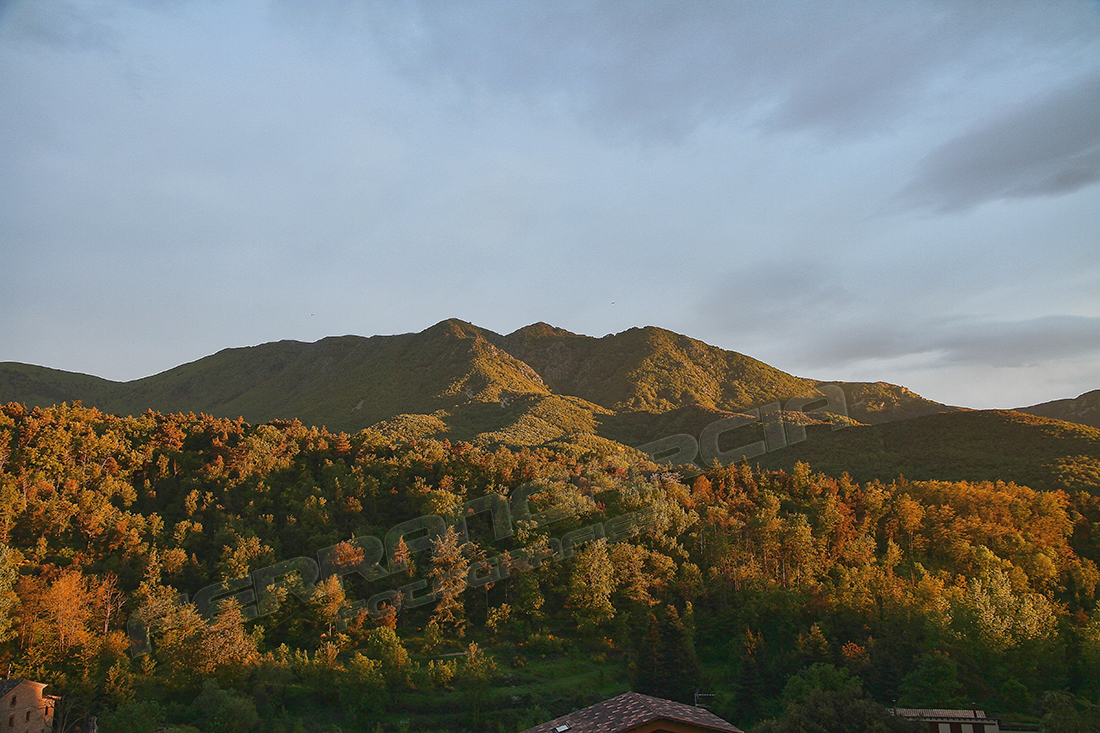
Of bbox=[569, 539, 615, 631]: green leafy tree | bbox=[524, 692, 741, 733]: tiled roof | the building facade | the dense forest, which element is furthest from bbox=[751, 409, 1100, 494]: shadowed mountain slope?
the building facade

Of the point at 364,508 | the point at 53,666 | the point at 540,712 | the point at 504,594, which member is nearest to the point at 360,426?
the point at 364,508

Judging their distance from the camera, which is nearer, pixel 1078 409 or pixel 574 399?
pixel 1078 409

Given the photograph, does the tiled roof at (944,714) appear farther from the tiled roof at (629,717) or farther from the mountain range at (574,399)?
the mountain range at (574,399)

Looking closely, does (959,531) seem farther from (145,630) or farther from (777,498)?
(145,630)

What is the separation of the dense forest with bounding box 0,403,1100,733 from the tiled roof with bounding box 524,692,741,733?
8.14 meters

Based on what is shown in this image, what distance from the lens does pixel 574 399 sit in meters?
116

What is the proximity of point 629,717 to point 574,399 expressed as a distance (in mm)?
98773

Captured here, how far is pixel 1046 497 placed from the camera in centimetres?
4978

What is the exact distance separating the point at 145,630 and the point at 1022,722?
42.1m

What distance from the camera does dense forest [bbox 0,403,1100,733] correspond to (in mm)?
33031

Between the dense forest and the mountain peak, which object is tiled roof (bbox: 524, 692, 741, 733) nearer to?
the dense forest

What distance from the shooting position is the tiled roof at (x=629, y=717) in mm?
16828

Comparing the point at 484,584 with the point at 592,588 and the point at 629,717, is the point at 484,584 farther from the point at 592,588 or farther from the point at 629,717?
the point at 629,717

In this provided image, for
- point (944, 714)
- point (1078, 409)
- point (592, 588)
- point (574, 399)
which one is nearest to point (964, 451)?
point (1078, 409)
